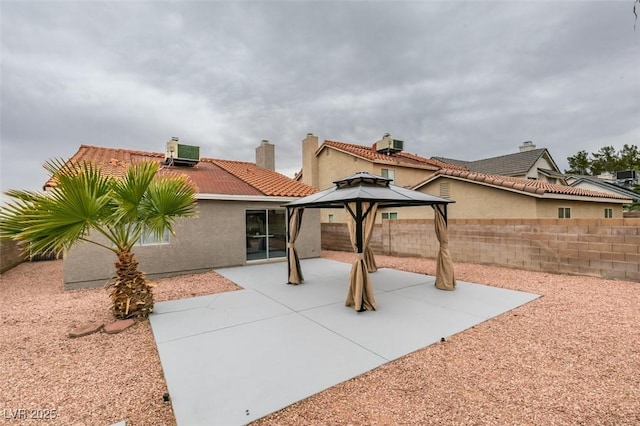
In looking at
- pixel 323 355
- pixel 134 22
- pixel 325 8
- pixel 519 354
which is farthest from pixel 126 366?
pixel 325 8

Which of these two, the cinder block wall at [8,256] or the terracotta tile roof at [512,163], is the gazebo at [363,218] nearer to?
the cinder block wall at [8,256]

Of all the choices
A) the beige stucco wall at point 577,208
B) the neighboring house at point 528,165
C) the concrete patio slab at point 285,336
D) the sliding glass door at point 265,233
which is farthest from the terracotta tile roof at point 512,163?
the sliding glass door at point 265,233

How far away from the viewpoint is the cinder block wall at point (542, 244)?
7.28 metres

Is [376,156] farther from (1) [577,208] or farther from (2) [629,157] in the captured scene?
(2) [629,157]

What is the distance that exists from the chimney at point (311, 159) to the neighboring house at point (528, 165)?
16.3 meters

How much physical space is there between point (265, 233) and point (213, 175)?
152 inches

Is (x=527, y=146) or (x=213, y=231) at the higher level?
(x=527, y=146)

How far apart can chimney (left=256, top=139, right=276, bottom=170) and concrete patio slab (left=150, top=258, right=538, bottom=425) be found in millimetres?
11194

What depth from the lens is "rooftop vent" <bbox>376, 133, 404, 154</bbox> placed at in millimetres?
19545

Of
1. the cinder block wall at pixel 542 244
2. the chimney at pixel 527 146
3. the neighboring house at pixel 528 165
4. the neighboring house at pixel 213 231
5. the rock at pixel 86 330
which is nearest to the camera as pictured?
the rock at pixel 86 330

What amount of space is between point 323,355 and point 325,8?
32.9 feet

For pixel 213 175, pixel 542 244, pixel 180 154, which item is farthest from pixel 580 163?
pixel 180 154

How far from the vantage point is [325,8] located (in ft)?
29.3

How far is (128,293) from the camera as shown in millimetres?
5422
